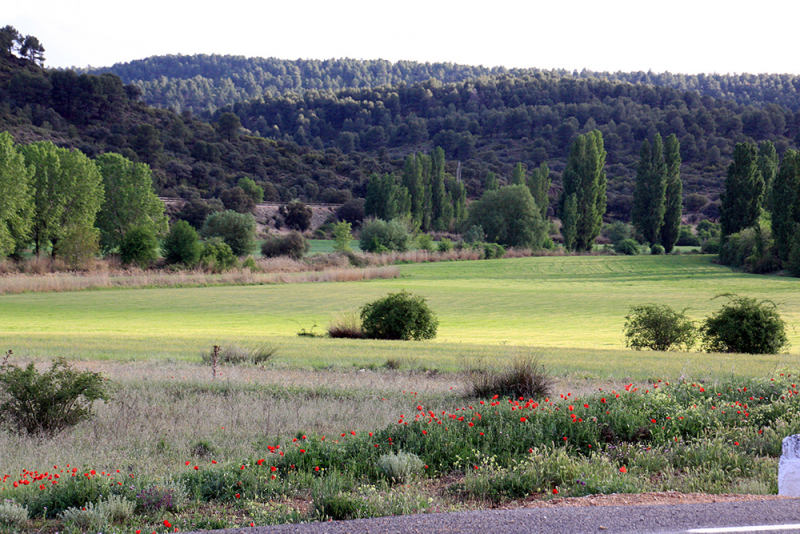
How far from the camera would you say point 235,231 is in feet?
176

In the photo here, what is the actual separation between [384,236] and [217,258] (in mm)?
20576

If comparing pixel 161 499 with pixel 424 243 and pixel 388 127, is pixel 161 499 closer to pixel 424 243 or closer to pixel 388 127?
pixel 424 243

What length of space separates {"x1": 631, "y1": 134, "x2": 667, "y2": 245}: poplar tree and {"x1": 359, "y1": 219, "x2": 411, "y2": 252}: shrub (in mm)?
25741

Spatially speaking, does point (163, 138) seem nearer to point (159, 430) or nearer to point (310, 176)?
point (310, 176)

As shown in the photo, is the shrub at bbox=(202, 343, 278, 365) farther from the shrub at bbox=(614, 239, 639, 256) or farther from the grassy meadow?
the shrub at bbox=(614, 239, 639, 256)

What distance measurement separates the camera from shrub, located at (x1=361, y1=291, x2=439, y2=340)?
1934cm

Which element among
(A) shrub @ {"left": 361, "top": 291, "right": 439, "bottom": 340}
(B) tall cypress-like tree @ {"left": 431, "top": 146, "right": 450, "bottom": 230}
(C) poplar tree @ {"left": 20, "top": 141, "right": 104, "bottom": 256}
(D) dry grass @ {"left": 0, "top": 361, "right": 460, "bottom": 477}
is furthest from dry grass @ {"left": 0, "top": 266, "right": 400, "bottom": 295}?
(B) tall cypress-like tree @ {"left": 431, "top": 146, "right": 450, "bottom": 230}

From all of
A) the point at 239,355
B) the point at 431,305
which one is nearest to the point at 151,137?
the point at 431,305

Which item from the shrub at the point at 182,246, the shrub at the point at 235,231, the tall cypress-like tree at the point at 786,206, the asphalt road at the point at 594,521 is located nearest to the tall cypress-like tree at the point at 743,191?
the tall cypress-like tree at the point at 786,206

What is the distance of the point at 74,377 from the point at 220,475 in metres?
3.34

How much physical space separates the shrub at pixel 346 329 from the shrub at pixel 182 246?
2702cm

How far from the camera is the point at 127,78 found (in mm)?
191250

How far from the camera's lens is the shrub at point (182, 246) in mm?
44781

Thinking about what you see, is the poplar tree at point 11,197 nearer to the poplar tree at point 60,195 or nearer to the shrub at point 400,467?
the poplar tree at point 60,195
